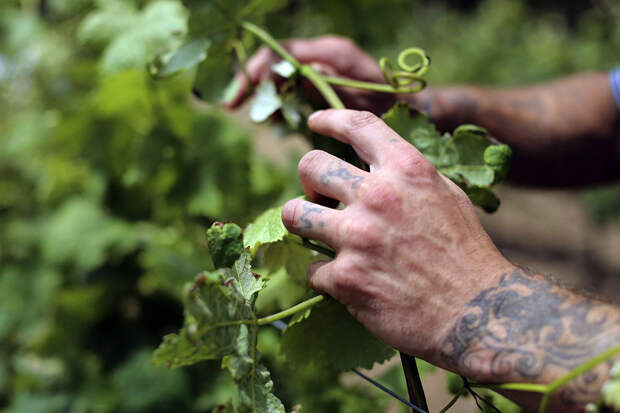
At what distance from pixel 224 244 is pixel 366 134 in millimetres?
262

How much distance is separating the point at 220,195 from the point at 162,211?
30cm

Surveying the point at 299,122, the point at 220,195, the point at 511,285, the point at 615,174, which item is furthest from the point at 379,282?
the point at 615,174

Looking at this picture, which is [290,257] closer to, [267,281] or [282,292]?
[267,281]

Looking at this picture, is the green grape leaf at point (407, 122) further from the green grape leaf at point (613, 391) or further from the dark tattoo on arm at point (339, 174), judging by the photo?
the green grape leaf at point (613, 391)

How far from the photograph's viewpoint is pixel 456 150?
938mm

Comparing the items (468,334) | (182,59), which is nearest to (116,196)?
(182,59)

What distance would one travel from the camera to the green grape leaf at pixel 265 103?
3.57 feet

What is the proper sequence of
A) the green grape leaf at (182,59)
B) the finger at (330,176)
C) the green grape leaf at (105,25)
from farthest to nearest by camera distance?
the green grape leaf at (105,25) < the green grape leaf at (182,59) < the finger at (330,176)

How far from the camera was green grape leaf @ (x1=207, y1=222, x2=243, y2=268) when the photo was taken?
750mm

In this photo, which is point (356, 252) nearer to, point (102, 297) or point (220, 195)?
point (220, 195)

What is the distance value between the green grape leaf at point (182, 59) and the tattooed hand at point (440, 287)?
45 centimetres

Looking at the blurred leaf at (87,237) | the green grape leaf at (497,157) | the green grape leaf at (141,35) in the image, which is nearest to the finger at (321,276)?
the green grape leaf at (497,157)

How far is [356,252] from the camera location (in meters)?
0.73

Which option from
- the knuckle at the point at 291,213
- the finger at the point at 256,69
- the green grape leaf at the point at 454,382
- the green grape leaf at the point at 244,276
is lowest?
the green grape leaf at the point at 454,382
